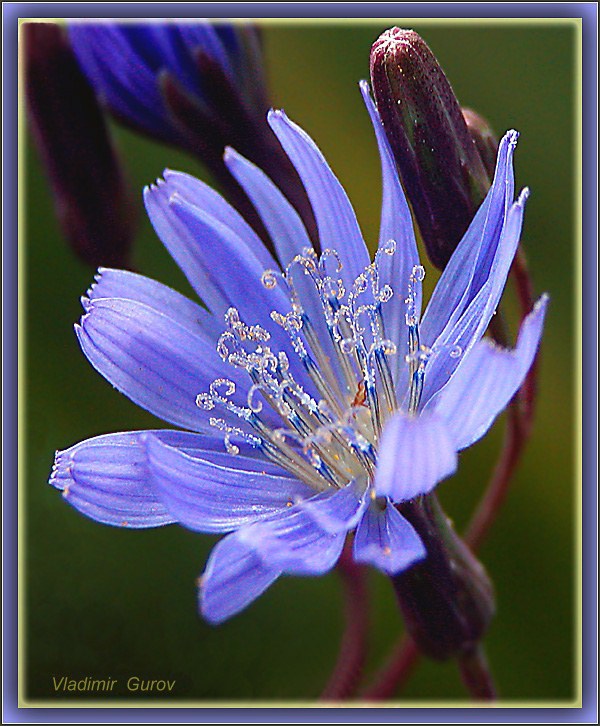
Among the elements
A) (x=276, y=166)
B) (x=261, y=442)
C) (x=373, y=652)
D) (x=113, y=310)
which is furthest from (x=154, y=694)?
(x=276, y=166)

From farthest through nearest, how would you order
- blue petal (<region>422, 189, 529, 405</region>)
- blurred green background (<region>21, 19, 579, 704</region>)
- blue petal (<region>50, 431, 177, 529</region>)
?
blurred green background (<region>21, 19, 579, 704</region>)
blue petal (<region>50, 431, 177, 529</region>)
blue petal (<region>422, 189, 529, 405</region>)

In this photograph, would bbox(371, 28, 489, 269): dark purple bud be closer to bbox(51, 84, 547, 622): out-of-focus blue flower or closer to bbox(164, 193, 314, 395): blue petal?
bbox(51, 84, 547, 622): out-of-focus blue flower

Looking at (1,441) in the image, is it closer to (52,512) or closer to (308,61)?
(52,512)

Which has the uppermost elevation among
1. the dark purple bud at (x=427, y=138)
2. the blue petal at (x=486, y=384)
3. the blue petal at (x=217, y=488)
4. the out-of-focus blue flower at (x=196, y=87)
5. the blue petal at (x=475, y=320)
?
the out-of-focus blue flower at (x=196, y=87)

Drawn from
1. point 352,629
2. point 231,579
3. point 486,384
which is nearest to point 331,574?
point 352,629

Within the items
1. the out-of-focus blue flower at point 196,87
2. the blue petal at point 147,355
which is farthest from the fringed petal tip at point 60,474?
the out-of-focus blue flower at point 196,87

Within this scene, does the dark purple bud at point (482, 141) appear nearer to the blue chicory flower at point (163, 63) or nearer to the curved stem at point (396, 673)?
the blue chicory flower at point (163, 63)

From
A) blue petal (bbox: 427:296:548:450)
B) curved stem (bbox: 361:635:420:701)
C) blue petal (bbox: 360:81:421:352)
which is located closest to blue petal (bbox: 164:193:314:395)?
blue petal (bbox: 360:81:421:352)
